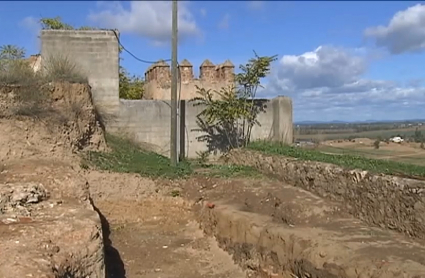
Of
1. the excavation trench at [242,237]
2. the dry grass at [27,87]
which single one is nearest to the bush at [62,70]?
the dry grass at [27,87]

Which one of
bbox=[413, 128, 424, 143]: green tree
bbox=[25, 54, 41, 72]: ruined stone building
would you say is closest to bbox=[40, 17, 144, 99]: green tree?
bbox=[25, 54, 41, 72]: ruined stone building

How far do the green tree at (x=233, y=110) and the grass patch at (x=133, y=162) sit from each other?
6.47ft

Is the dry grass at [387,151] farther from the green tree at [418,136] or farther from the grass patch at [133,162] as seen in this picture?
the grass patch at [133,162]

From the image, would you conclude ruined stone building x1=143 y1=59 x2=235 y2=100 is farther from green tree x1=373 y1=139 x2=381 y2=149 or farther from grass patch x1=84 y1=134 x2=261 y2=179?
green tree x1=373 y1=139 x2=381 y2=149

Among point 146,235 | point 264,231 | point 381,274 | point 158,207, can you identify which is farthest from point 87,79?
point 381,274

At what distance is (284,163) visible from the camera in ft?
41.4

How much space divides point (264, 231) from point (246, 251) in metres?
0.67

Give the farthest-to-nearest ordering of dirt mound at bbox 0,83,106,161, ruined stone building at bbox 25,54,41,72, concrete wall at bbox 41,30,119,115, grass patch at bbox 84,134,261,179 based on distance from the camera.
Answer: ruined stone building at bbox 25,54,41,72
concrete wall at bbox 41,30,119,115
grass patch at bbox 84,134,261,179
dirt mound at bbox 0,83,106,161

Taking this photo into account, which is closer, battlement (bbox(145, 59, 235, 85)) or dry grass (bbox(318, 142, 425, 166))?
dry grass (bbox(318, 142, 425, 166))

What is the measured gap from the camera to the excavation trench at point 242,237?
718 cm

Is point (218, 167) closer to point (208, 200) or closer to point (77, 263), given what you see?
point (208, 200)

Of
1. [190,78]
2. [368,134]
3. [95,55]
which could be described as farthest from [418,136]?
[95,55]

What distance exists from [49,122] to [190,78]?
6704mm

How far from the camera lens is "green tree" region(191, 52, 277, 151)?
1686 cm
